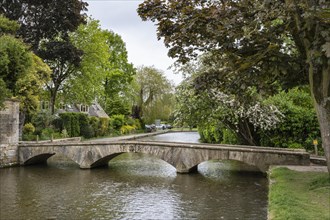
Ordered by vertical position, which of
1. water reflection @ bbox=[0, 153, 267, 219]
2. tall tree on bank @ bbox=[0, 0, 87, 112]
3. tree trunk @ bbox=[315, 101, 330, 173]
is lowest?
water reflection @ bbox=[0, 153, 267, 219]

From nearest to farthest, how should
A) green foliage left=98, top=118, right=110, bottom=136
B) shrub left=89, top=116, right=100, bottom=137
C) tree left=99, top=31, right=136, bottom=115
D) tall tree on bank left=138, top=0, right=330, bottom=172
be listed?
tall tree on bank left=138, top=0, right=330, bottom=172
shrub left=89, top=116, right=100, bottom=137
green foliage left=98, top=118, right=110, bottom=136
tree left=99, top=31, right=136, bottom=115

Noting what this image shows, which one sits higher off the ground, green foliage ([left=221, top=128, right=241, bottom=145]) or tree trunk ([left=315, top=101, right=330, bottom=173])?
tree trunk ([left=315, top=101, right=330, bottom=173])

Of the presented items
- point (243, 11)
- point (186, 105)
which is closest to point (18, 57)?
point (186, 105)

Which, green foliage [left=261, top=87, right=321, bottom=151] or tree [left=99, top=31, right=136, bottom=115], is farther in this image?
tree [left=99, top=31, right=136, bottom=115]

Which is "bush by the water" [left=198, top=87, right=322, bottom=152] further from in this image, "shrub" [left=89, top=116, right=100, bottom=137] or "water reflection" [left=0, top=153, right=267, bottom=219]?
"shrub" [left=89, top=116, right=100, bottom=137]

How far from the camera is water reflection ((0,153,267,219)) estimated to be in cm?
1150

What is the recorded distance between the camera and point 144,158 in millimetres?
25578

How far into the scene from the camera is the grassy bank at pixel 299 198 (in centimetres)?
689

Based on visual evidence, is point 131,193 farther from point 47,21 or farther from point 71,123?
point 71,123

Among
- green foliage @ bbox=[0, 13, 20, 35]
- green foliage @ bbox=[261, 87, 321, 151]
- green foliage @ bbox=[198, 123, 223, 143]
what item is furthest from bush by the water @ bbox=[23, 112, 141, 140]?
green foliage @ bbox=[261, 87, 321, 151]

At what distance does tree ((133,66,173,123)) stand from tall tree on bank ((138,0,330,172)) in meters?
42.7

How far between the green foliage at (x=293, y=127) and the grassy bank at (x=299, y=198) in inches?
382

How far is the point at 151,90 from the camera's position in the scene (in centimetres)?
5297

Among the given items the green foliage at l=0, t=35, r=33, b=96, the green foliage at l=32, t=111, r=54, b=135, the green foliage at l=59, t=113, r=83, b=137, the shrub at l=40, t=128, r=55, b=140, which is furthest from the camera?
the green foliage at l=59, t=113, r=83, b=137
